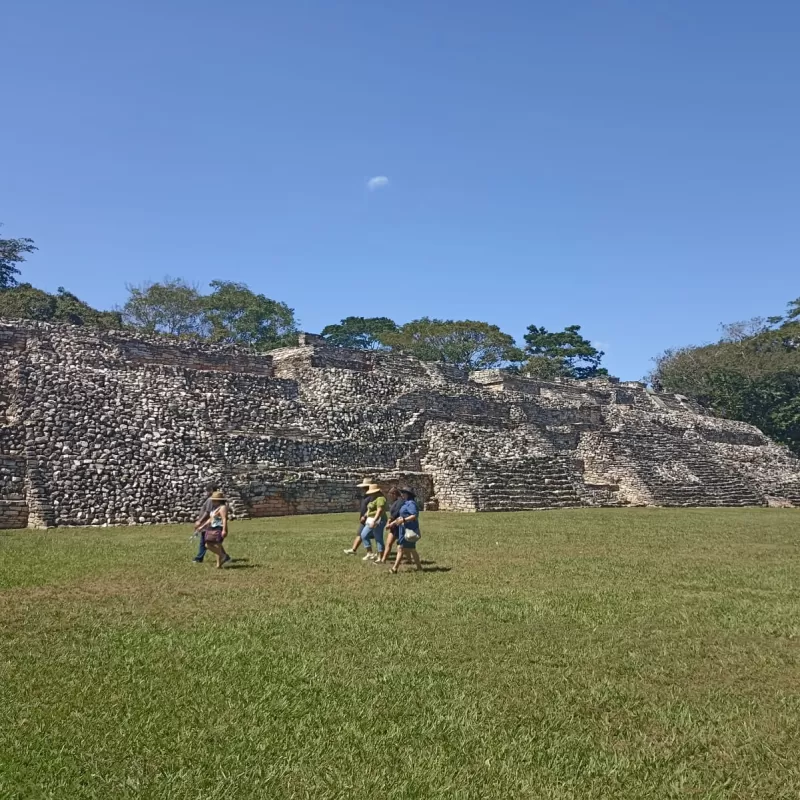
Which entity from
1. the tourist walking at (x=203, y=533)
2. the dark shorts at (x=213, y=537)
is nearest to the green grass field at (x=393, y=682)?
the tourist walking at (x=203, y=533)

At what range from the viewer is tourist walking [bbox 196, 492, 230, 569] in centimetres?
885

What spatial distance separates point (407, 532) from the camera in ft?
29.2

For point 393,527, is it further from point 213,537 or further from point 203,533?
point 203,533

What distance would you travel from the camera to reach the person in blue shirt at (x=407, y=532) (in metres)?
8.90

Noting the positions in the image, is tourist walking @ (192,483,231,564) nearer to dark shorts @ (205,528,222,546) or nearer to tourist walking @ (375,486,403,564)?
dark shorts @ (205,528,222,546)

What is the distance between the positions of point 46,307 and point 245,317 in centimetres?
1382

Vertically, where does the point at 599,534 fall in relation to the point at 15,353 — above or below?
below

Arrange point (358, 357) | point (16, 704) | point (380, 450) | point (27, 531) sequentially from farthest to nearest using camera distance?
point (358, 357), point (380, 450), point (27, 531), point (16, 704)

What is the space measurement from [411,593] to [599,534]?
22.3 ft

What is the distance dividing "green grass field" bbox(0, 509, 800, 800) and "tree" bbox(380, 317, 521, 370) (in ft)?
133

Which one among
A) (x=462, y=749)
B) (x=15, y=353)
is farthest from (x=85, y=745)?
(x=15, y=353)

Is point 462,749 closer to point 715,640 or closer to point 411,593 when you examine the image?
point 715,640

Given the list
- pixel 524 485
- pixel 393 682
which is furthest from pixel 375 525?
pixel 524 485

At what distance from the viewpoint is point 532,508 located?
1873cm
